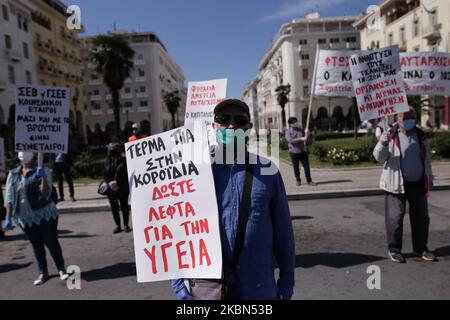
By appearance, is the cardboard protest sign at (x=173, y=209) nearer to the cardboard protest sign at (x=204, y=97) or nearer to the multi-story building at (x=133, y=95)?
the cardboard protest sign at (x=204, y=97)

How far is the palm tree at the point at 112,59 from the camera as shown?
36062 mm

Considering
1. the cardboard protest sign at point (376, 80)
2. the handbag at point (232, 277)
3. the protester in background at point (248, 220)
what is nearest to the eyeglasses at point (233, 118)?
the protester in background at point (248, 220)

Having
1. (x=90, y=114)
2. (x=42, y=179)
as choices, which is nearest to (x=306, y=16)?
(x=90, y=114)

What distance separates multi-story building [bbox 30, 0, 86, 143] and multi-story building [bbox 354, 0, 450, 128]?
105 ft

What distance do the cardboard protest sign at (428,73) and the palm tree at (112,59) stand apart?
99.5 feet

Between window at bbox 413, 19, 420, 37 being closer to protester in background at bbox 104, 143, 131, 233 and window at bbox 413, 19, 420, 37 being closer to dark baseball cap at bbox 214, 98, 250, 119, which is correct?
protester in background at bbox 104, 143, 131, 233

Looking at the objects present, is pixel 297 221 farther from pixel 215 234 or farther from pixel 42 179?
pixel 215 234

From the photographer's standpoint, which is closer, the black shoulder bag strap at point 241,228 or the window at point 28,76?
the black shoulder bag strap at point 241,228

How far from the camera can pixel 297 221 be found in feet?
24.4

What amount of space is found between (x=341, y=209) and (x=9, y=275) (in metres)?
6.15

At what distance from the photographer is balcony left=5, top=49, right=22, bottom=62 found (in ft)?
111

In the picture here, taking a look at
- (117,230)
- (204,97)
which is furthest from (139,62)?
(117,230)

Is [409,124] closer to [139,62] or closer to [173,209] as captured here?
[173,209]

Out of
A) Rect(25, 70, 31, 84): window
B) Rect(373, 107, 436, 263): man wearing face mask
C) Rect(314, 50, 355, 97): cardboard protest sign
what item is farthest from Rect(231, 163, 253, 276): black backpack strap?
Rect(25, 70, 31, 84): window
